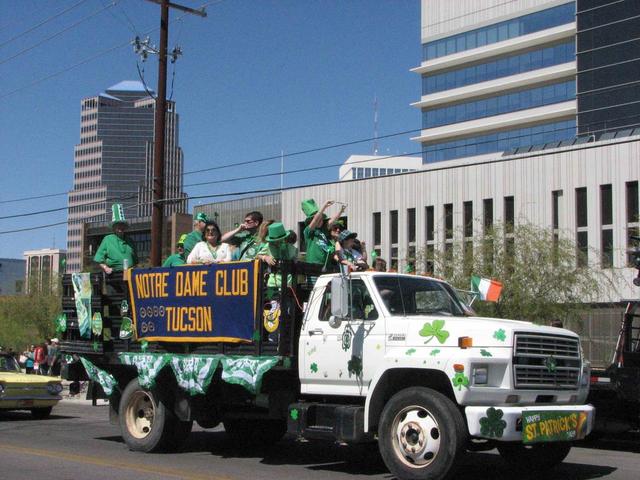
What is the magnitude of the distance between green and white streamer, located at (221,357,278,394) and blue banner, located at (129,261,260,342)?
27 centimetres

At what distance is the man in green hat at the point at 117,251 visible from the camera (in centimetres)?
1333

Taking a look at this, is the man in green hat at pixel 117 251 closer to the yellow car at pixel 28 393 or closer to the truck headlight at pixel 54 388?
the yellow car at pixel 28 393

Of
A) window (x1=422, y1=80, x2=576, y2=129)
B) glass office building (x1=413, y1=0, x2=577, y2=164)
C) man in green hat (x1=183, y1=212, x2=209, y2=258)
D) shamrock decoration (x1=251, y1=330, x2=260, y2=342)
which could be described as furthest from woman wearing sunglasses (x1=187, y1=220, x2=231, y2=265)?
window (x1=422, y1=80, x2=576, y2=129)

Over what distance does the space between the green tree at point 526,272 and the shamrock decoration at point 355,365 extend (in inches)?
738

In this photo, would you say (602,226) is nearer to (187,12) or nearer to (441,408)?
(187,12)

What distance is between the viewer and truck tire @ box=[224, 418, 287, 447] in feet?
42.3

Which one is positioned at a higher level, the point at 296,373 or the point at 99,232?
the point at 99,232

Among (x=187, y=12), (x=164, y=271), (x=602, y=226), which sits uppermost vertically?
(x=187, y=12)

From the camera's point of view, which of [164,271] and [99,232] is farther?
[99,232]

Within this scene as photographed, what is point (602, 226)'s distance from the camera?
4791 centimetres

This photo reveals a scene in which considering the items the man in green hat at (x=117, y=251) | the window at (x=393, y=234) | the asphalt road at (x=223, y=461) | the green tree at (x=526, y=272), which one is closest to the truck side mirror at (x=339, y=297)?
the asphalt road at (x=223, y=461)

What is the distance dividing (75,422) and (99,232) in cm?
9803

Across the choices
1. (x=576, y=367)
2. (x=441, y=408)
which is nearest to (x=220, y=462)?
(x=441, y=408)

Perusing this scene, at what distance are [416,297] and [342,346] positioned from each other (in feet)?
3.28
